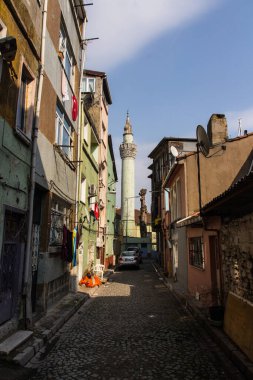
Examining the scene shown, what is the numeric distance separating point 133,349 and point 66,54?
1056 cm

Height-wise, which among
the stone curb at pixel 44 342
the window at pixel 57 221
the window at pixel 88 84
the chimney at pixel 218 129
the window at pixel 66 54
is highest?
the window at pixel 88 84

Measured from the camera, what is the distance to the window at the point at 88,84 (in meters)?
24.1

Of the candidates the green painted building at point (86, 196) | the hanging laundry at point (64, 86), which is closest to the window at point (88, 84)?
the green painted building at point (86, 196)

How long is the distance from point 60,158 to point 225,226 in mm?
5791

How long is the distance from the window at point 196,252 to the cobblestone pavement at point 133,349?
2.19 metres

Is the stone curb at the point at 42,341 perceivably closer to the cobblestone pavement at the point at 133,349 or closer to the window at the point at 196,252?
the cobblestone pavement at the point at 133,349

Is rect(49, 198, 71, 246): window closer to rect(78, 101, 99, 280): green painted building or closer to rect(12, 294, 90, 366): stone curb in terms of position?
rect(12, 294, 90, 366): stone curb

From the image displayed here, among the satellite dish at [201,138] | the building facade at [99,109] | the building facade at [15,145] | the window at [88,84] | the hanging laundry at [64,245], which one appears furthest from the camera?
the window at [88,84]

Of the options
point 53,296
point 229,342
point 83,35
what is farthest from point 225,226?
point 83,35

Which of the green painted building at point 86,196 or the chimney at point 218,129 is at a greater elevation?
the chimney at point 218,129

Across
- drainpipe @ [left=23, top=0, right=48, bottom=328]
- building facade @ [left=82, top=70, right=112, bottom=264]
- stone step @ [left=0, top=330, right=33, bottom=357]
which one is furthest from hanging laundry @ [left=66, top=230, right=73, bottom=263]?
building facade @ [left=82, top=70, right=112, bottom=264]

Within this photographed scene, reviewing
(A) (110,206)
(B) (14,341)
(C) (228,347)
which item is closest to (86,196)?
(B) (14,341)

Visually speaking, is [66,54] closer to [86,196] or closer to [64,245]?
[64,245]

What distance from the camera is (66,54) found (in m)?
12.6
